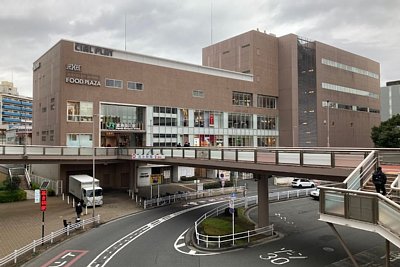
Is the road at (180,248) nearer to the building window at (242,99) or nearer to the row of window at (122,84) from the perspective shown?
the row of window at (122,84)

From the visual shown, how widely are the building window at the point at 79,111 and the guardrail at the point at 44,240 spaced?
875 inches

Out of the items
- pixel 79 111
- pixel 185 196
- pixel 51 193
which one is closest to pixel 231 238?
pixel 185 196

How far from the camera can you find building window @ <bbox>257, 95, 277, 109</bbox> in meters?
70.3

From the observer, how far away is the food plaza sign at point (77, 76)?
148 ft

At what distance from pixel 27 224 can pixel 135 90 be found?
93.9 ft

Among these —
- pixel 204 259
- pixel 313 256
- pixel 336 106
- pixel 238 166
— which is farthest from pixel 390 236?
pixel 336 106

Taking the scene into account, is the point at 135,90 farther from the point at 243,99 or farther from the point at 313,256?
the point at 313,256

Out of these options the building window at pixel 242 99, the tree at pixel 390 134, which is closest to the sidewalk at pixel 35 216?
the building window at pixel 242 99

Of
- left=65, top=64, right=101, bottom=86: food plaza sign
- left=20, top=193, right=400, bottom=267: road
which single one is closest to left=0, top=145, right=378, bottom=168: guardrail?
left=20, top=193, right=400, bottom=267: road

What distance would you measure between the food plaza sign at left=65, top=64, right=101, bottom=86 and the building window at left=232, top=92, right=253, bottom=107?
1164 inches

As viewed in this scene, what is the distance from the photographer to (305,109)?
72500 millimetres

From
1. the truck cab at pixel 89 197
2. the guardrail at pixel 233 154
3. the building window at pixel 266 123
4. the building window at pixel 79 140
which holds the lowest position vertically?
the truck cab at pixel 89 197

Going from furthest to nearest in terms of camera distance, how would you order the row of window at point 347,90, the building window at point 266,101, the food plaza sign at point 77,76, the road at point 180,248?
the row of window at point 347,90 < the building window at point 266,101 < the food plaza sign at point 77,76 < the road at point 180,248

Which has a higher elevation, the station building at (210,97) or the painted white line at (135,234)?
the station building at (210,97)
